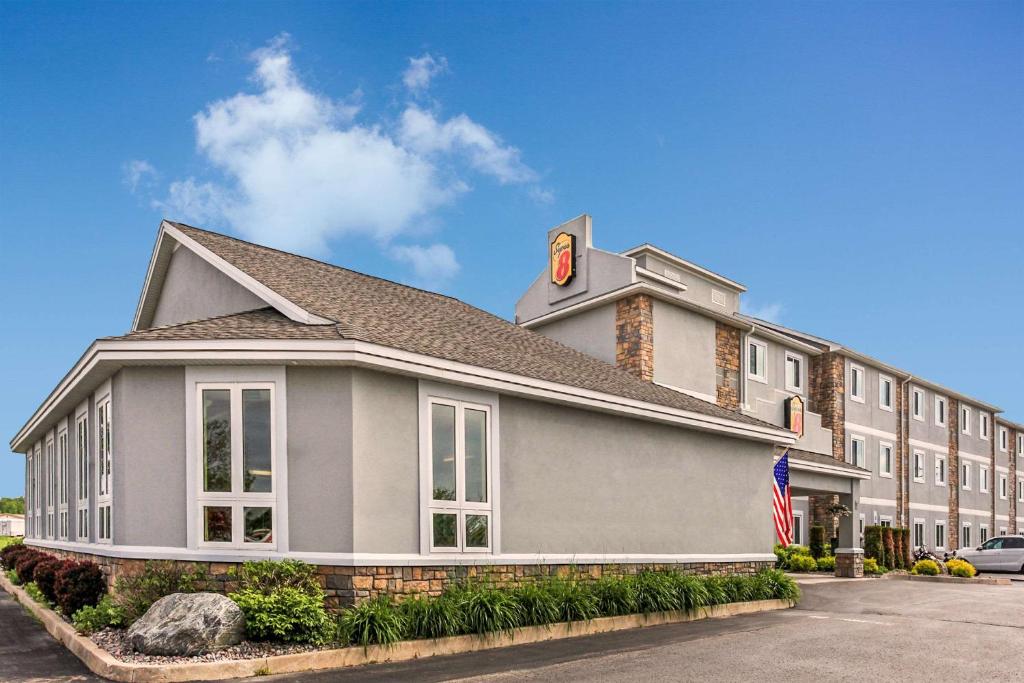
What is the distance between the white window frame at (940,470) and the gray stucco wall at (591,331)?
2511 centimetres

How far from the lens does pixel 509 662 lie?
10281 millimetres

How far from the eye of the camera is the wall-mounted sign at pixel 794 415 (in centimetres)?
2853

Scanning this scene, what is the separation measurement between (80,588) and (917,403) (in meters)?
38.0

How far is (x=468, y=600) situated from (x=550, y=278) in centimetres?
1716

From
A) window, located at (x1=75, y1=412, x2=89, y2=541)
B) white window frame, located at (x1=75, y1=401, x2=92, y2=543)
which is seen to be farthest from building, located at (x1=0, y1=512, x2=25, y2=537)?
window, located at (x1=75, y1=412, x2=89, y2=541)

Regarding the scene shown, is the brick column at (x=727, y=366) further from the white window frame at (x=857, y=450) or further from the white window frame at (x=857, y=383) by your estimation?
the white window frame at (x=857, y=450)

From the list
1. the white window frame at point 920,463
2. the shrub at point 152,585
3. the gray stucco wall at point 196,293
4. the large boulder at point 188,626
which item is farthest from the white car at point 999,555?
the large boulder at point 188,626

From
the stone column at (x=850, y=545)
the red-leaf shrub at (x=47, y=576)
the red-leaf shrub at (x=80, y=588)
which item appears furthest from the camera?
the stone column at (x=850, y=545)

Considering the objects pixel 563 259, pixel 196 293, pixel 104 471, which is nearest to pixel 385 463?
pixel 104 471

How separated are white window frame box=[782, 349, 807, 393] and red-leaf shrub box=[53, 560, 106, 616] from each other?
23600mm

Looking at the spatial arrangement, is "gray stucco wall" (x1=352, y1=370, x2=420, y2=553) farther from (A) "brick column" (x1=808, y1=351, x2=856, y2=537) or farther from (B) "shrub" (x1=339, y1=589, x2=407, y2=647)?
(A) "brick column" (x1=808, y1=351, x2=856, y2=537)

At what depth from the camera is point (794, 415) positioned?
28734mm

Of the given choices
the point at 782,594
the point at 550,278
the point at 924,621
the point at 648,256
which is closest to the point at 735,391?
the point at 648,256

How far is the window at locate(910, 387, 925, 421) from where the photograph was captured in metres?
39.6
